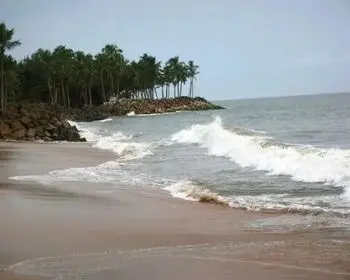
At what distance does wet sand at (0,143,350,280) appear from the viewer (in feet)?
16.6

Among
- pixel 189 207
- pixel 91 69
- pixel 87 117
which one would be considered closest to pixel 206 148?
pixel 189 207

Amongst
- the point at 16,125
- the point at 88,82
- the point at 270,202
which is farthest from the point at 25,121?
the point at 88,82

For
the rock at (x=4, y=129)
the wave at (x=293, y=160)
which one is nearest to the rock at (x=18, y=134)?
the rock at (x=4, y=129)

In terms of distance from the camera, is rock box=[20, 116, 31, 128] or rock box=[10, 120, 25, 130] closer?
rock box=[10, 120, 25, 130]

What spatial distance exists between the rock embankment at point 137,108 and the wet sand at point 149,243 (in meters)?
65.0

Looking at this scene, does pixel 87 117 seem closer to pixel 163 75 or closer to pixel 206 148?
pixel 163 75

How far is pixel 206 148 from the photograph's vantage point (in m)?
23.4

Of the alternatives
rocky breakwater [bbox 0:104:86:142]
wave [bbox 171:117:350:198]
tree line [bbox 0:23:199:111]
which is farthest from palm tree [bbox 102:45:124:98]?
wave [bbox 171:117:350:198]

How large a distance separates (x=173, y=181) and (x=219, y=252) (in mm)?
6909

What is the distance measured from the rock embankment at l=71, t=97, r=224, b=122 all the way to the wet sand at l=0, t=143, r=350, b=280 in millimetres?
65044

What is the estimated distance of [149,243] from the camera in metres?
6.36

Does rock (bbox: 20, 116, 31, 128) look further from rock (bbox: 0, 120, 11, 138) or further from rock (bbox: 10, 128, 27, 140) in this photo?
rock (bbox: 0, 120, 11, 138)

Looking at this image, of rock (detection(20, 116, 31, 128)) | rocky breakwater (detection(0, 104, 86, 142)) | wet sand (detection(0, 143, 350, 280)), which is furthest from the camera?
rock (detection(20, 116, 31, 128))

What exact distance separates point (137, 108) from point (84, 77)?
12.1 meters
